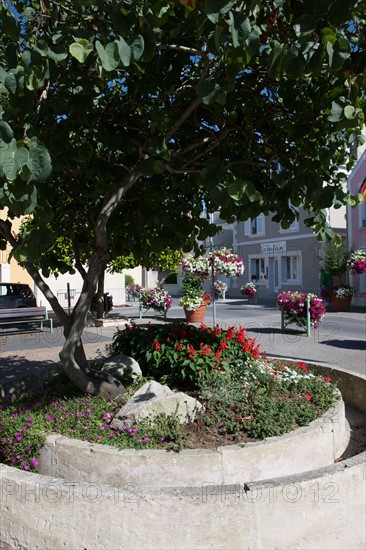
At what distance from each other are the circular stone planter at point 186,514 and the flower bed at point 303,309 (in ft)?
28.3

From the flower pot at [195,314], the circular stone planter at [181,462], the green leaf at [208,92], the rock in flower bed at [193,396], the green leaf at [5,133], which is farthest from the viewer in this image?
the flower pot at [195,314]

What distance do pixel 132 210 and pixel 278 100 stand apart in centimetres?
193

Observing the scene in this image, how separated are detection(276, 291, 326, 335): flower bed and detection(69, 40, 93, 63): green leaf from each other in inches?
370

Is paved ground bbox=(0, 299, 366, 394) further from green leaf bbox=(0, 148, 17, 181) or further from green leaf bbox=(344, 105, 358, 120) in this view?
green leaf bbox=(344, 105, 358, 120)

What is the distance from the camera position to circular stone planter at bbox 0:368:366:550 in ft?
7.88

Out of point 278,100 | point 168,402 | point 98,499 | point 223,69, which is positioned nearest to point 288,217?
point 278,100

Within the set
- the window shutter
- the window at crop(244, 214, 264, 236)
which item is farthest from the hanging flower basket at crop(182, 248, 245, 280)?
the window shutter

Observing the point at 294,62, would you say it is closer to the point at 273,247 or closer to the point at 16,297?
the point at 16,297

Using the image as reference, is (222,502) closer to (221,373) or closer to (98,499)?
(98,499)

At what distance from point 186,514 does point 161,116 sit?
268 centimetres

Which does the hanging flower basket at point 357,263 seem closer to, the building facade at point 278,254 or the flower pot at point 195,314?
the building facade at point 278,254

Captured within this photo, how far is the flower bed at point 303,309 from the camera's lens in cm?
1109

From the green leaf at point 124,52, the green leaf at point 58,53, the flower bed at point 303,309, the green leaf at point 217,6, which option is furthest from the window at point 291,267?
the green leaf at point 217,6

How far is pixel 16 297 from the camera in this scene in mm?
14469
